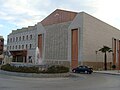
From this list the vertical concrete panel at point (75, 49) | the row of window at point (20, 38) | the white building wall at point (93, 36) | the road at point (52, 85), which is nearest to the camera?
the road at point (52, 85)

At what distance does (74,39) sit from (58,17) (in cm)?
912

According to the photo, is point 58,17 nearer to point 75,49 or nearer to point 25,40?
point 75,49

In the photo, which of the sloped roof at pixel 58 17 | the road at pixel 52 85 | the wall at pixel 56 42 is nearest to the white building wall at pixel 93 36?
the sloped roof at pixel 58 17

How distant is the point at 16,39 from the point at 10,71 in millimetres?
65415

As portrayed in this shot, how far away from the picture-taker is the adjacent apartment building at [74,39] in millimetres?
59469

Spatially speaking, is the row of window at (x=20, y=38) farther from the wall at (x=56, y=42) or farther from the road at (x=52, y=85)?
the road at (x=52, y=85)

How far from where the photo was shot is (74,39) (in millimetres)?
61281

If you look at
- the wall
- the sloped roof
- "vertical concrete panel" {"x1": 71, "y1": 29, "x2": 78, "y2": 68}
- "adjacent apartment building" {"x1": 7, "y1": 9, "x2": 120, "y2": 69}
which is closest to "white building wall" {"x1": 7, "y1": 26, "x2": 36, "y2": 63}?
"adjacent apartment building" {"x1": 7, "y1": 9, "x2": 120, "y2": 69}

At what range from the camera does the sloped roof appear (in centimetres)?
6303

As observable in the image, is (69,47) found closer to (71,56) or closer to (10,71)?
(71,56)

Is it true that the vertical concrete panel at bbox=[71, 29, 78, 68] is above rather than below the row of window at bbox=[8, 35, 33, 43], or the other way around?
below

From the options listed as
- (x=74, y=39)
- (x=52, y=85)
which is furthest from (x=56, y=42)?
(x=52, y=85)

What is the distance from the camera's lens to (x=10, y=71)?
3136 cm

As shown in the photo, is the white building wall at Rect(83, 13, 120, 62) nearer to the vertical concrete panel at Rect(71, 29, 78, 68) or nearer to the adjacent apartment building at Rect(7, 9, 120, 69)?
the adjacent apartment building at Rect(7, 9, 120, 69)
